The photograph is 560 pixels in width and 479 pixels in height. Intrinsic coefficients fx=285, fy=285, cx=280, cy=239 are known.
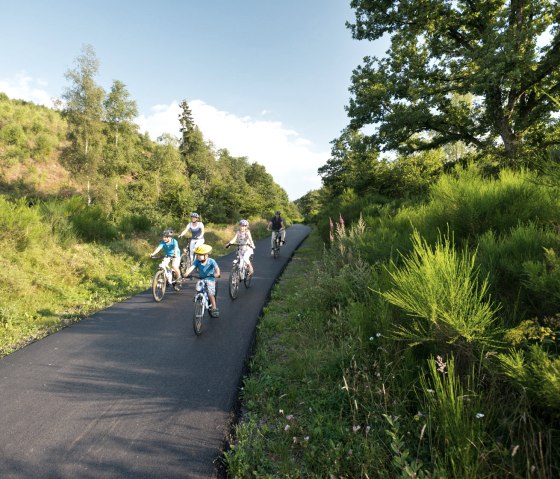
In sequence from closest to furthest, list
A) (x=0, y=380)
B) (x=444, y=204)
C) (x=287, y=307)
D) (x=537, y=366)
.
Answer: (x=537, y=366) → (x=0, y=380) → (x=444, y=204) → (x=287, y=307)

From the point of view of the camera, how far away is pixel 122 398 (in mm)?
3719

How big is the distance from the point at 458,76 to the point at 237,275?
12862 mm

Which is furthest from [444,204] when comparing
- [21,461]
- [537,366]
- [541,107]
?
[541,107]

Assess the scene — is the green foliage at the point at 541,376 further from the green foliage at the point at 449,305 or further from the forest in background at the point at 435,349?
the green foliage at the point at 449,305

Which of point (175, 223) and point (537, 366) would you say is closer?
point (537, 366)

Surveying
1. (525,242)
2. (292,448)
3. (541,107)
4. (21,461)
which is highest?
(541,107)

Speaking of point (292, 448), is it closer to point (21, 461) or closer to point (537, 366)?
point (537, 366)

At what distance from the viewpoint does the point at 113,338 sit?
552 centimetres

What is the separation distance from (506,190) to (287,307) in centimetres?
500

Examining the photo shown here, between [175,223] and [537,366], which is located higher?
[175,223]

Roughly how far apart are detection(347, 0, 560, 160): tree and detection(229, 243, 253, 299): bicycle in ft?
30.7

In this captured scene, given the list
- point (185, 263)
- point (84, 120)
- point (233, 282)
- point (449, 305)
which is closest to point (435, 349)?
point (449, 305)

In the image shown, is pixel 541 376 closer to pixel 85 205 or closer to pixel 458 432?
pixel 458 432

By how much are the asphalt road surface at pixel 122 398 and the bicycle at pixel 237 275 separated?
1604 millimetres
